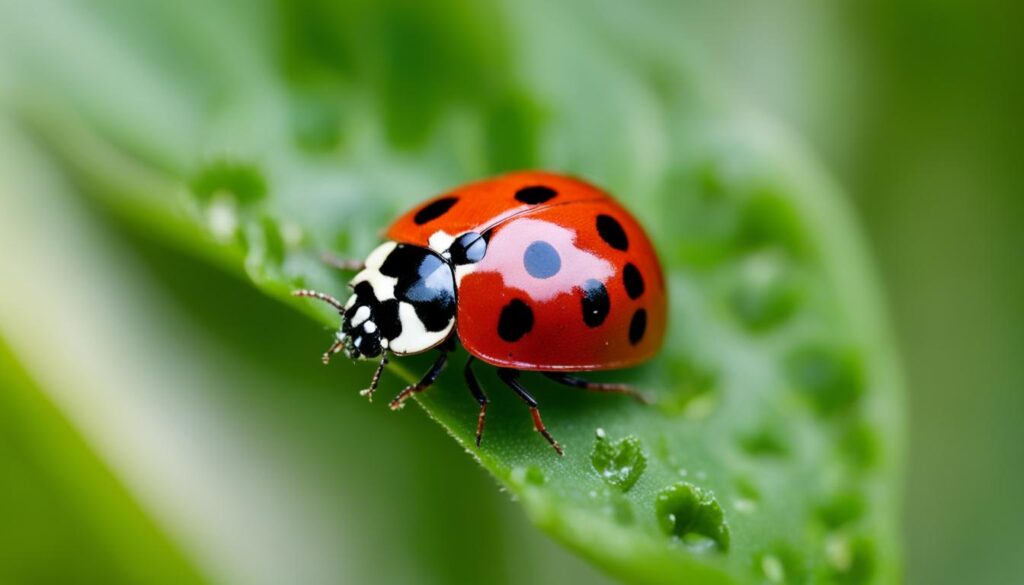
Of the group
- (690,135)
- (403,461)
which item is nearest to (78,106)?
(403,461)

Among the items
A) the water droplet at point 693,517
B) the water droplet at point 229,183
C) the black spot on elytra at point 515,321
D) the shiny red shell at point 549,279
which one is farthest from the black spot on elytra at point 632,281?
the water droplet at point 229,183

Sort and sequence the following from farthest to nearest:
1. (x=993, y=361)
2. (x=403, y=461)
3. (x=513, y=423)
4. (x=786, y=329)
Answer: (x=993, y=361) < (x=403, y=461) < (x=786, y=329) < (x=513, y=423)

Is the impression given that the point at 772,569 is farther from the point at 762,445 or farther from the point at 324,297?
the point at 324,297

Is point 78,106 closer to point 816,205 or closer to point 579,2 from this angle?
point 579,2

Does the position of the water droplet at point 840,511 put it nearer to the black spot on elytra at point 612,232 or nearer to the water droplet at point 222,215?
the black spot on elytra at point 612,232

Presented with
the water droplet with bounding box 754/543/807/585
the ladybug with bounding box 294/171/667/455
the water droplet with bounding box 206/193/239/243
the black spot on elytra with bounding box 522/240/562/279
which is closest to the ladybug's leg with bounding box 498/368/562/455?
the ladybug with bounding box 294/171/667/455
